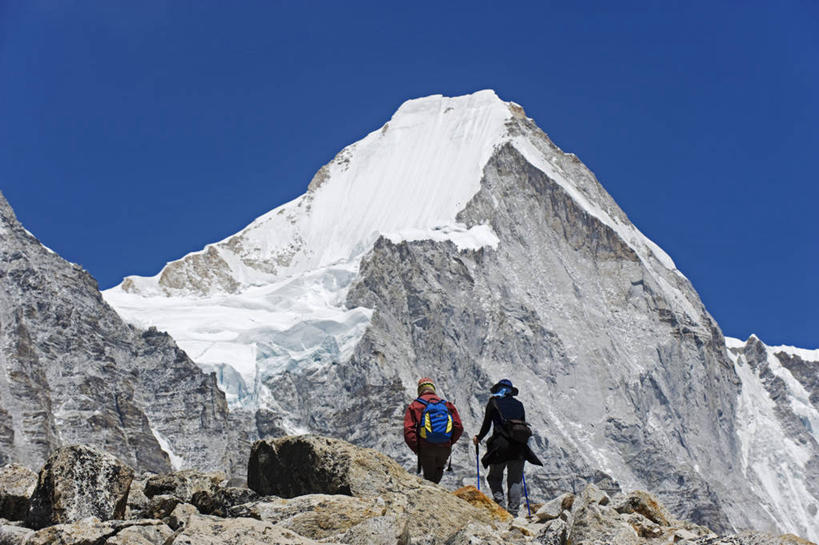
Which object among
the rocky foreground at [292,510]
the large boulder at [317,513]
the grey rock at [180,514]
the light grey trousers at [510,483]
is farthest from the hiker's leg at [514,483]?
the grey rock at [180,514]

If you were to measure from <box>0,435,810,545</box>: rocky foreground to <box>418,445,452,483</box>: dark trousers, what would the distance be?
4.41ft

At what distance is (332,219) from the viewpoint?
19062 centimetres

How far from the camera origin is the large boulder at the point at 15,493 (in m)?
11.7

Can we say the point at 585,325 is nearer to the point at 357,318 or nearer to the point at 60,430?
the point at 357,318

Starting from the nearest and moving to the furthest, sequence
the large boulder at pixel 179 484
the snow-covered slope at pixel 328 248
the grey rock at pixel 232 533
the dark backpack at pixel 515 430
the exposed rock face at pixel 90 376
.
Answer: the grey rock at pixel 232 533
the large boulder at pixel 179 484
the dark backpack at pixel 515 430
the exposed rock face at pixel 90 376
the snow-covered slope at pixel 328 248

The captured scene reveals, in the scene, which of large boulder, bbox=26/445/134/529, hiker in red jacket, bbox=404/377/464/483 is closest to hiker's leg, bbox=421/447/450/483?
hiker in red jacket, bbox=404/377/464/483

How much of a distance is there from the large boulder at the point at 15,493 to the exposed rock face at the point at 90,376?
96.1 meters

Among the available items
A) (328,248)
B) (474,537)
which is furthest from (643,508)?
(328,248)

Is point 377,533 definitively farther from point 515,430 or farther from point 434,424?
point 515,430

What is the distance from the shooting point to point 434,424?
1481cm

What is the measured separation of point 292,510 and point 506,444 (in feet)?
16.6

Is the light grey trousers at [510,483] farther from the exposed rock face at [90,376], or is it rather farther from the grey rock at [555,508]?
the exposed rock face at [90,376]

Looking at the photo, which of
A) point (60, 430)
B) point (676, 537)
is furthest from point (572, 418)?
point (676, 537)

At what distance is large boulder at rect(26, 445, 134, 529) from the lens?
10.8 metres
